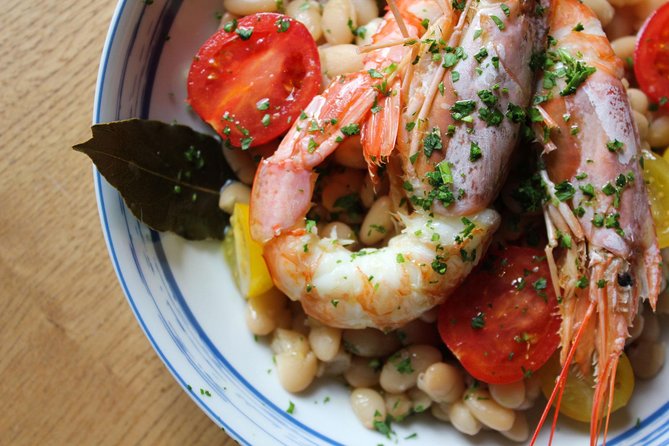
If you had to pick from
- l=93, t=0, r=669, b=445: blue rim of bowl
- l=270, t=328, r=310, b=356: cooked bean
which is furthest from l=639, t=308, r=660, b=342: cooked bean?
l=270, t=328, r=310, b=356: cooked bean

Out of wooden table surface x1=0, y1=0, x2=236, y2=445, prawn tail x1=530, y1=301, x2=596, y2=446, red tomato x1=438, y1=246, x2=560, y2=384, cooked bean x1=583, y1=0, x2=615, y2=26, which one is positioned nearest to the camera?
prawn tail x1=530, y1=301, x2=596, y2=446

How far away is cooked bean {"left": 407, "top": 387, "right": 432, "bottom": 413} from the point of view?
198cm

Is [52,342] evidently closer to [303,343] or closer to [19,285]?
[19,285]

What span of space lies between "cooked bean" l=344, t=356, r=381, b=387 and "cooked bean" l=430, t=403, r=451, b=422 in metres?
0.17

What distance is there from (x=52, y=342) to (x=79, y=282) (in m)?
0.19

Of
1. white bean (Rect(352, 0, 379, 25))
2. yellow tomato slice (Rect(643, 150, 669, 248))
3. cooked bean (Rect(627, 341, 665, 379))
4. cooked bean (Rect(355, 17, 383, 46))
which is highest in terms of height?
white bean (Rect(352, 0, 379, 25))

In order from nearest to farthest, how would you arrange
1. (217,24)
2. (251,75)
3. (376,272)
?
1. (376,272)
2. (251,75)
3. (217,24)

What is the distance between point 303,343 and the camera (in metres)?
1.97

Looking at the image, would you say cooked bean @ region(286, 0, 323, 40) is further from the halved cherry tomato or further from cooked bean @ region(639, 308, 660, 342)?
cooked bean @ region(639, 308, 660, 342)

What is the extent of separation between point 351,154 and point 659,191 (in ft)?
2.67

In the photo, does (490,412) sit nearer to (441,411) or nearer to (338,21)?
(441,411)

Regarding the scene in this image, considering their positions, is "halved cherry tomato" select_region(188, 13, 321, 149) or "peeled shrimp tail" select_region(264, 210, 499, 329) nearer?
"peeled shrimp tail" select_region(264, 210, 499, 329)

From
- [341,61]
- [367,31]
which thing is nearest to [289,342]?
[341,61]

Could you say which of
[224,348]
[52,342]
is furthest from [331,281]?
[52,342]
